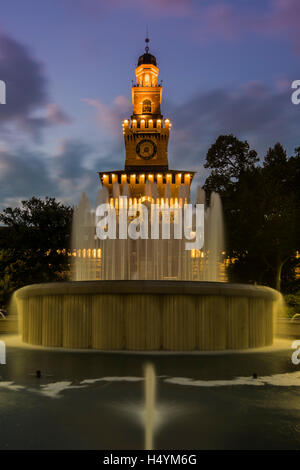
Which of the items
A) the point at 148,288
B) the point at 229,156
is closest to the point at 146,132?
the point at 229,156

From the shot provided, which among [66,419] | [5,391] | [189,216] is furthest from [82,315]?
[189,216]

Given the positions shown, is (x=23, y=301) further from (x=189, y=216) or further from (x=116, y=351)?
(x=189, y=216)

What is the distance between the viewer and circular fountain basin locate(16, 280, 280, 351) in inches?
365

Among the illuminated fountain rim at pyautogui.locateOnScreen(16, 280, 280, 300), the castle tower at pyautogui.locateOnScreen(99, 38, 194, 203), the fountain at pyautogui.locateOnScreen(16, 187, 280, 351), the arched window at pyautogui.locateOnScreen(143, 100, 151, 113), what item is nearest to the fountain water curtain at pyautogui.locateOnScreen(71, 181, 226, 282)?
the fountain at pyautogui.locateOnScreen(16, 187, 280, 351)

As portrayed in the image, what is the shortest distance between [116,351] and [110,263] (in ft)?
49.8

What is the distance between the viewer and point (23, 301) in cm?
1123

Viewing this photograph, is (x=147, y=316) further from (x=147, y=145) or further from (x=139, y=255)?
(x=147, y=145)

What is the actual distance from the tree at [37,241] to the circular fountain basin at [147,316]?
17.7m

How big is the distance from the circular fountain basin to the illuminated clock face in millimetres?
61653

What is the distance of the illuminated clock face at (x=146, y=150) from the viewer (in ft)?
229

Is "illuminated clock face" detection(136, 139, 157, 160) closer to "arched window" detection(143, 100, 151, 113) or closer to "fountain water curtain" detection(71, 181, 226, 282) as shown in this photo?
"arched window" detection(143, 100, 151, 113)

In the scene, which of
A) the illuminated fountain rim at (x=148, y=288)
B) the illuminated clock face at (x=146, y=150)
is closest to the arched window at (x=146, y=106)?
the illuminated clock face at (x=146, y=150)
